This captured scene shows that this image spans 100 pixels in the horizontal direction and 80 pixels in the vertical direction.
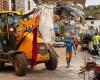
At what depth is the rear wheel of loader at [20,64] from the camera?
1864 cm

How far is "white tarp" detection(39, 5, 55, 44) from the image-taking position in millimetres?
18203

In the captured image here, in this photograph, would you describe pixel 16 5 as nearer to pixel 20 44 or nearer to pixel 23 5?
pixel 23 5

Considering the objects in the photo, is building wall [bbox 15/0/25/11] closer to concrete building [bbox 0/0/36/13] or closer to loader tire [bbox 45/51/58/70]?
concrete building [bbox 0/0/36/13]

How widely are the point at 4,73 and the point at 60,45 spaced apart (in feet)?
91.8

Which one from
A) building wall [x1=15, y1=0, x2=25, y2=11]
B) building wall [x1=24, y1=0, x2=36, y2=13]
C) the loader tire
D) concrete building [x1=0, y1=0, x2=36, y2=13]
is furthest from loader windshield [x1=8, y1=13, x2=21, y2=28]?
building wall [x1=24, y1=0, x2=36, y2=13]

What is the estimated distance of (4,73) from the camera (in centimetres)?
1978

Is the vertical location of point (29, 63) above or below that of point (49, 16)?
below

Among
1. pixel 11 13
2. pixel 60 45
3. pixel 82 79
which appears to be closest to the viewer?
pixel 82 79

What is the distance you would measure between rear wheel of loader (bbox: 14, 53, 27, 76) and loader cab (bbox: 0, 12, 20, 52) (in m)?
1.60

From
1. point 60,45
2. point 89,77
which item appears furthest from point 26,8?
point 89,77

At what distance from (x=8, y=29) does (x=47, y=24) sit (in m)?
2.87

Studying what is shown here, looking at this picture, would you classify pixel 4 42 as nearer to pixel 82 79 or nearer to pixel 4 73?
pixel 4 73

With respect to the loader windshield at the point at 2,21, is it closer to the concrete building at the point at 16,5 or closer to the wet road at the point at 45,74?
the wet road at the point at 45,74

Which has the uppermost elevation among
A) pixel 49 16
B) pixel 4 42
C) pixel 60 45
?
pixel 49 16
